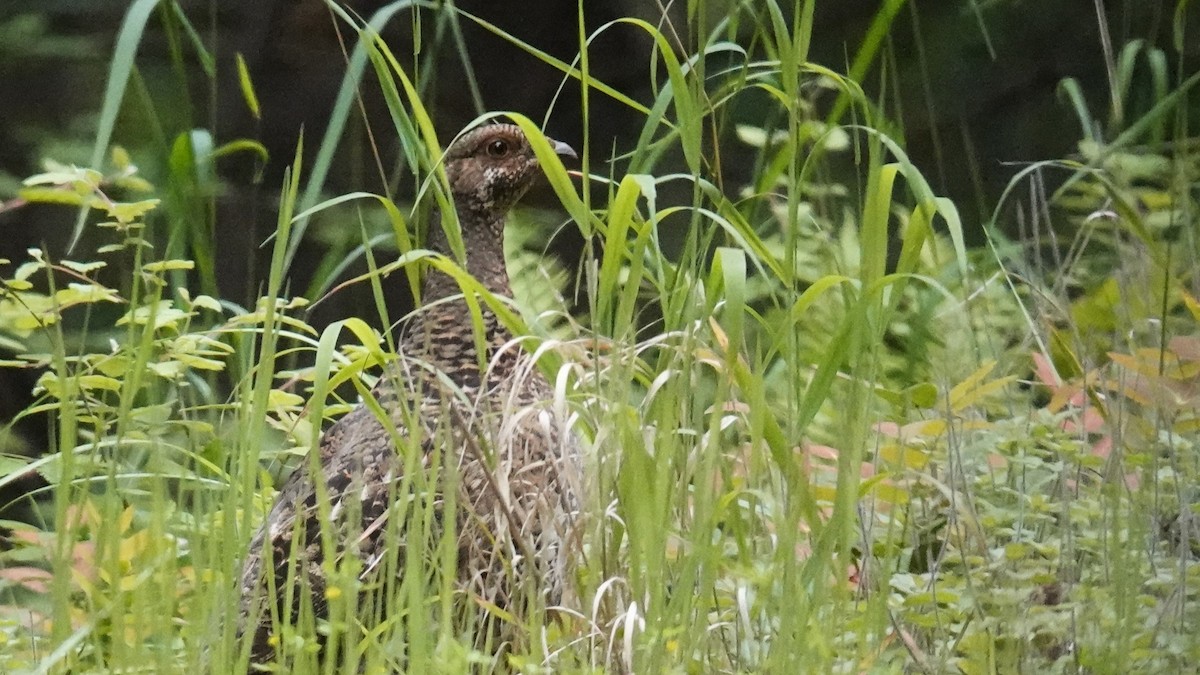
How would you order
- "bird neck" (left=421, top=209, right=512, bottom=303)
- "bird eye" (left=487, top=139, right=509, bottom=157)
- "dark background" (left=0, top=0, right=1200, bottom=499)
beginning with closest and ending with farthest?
"bird neck" (left=421, top=209, right=512, bottom=303)
"bird eye" (left=487, top=139, right=509, bottom=157)
"dark background" (left=0, top=0, right=1200, bottom=499)

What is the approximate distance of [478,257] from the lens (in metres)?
2.57

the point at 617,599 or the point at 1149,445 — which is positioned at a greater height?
the point at 1149,445

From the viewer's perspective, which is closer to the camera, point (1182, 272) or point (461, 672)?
point (461, 672)

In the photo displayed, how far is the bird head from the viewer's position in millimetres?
2627

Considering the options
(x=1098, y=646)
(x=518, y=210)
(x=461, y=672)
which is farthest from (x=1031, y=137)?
(x=461, y=672)

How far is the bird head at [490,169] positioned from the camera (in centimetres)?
263

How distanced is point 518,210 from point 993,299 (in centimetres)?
156

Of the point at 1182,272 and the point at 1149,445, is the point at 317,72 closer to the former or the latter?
the point at 1182,272

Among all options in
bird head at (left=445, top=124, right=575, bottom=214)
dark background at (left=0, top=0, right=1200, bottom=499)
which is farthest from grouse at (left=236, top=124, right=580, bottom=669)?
dark background at (left=0, top=0, right=1200, bottom=499)

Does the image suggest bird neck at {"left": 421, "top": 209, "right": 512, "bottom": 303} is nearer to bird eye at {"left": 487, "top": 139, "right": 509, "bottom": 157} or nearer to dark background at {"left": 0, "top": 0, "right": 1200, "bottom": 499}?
bird eye at {"left": 487, "top": 139, "right": 509, "bottom": 157}

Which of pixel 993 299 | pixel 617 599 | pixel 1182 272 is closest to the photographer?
pixel 617 599

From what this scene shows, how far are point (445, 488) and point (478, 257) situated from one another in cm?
117

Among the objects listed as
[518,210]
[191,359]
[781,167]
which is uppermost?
[781,167]

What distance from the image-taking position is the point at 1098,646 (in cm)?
151
